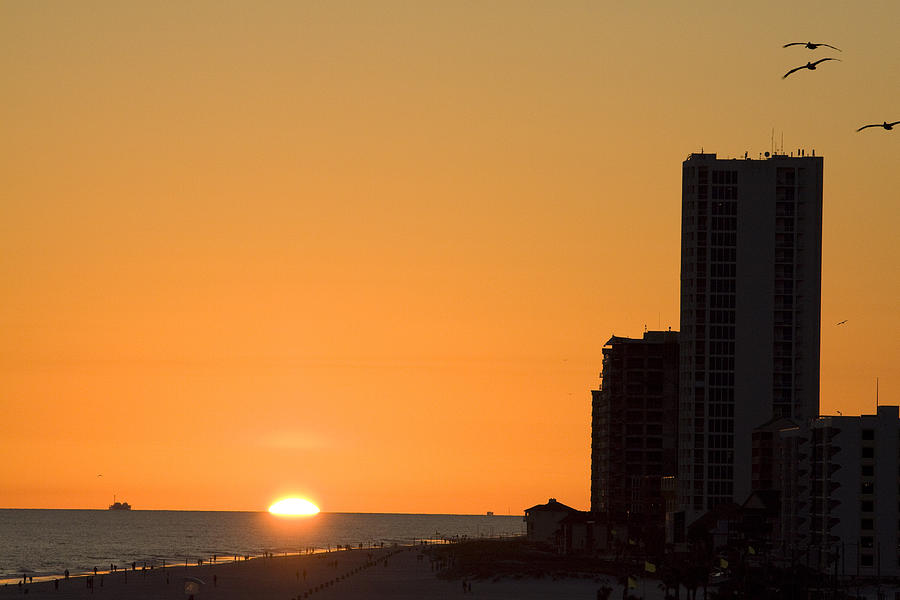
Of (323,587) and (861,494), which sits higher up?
(861,494)

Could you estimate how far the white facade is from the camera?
164 m

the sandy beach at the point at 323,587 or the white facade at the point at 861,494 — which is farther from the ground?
the white facade at the point at 861,494

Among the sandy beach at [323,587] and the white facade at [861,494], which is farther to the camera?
the white facade at [861,494]

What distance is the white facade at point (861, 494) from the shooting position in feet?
538

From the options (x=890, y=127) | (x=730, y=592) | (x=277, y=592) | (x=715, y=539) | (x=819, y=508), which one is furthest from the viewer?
(x=715, y=539)

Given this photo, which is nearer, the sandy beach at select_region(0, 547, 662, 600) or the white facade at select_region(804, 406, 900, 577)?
the sandy beach at select_region(0, 547, 662, 600)

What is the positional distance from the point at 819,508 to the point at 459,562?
44.7m

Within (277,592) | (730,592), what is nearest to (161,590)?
(277,592)

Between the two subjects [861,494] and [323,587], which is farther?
[861,494]

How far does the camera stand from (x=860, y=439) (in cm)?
16562

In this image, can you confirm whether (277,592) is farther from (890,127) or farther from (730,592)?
(890,127)

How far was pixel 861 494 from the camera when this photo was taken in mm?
165000

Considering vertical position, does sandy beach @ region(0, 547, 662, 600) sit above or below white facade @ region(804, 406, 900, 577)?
below

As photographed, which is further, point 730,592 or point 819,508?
point 819,508
